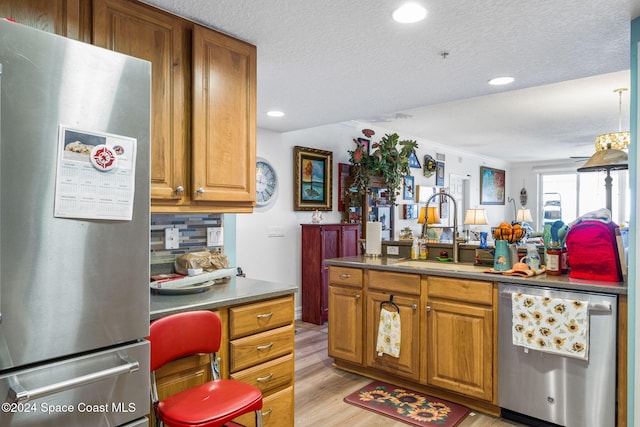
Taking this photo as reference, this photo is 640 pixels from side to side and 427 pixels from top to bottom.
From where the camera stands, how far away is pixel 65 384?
3.99ft

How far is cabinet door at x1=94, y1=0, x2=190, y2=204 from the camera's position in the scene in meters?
1.81

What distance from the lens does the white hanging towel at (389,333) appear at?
9.86 ft

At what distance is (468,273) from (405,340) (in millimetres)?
Answer: 702

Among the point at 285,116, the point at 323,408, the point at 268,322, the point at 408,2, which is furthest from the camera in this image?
the point at 285,116

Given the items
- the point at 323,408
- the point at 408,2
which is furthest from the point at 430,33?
the point at 323,408

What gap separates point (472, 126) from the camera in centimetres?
586

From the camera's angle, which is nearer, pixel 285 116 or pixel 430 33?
pixel 430 33

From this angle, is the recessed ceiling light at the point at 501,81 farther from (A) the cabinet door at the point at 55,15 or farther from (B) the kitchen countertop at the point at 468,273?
(A) the cabinet door at the point at 55,15

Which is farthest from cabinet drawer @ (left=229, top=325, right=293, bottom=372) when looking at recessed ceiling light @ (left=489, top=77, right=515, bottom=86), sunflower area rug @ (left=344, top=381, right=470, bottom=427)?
recessed ceiling light @ (left=489, top=77, right=515, bottom=86)

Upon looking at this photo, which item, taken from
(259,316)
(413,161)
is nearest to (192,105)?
(259,316)

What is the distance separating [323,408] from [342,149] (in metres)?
3.49

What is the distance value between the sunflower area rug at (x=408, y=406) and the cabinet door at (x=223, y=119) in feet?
5.29

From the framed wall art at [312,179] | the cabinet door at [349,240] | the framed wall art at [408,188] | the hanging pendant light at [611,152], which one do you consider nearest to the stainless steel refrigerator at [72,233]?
the framed wall art at [312,179]

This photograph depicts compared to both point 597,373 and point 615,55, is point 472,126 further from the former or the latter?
point 597,373
